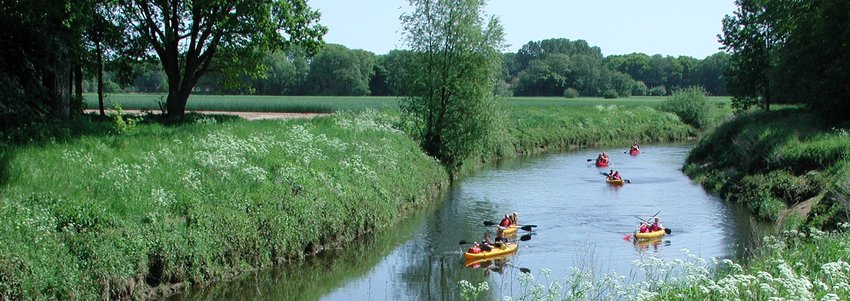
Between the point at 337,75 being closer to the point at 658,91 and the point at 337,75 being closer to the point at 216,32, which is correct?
the point at 216,32

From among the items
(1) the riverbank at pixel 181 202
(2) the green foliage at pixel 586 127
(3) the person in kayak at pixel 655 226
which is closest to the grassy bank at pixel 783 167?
(3) the person in kayak at pixel 655 226

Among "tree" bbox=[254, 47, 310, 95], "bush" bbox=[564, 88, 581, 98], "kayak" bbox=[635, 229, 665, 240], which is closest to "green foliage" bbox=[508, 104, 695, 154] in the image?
"kayak" bbox=[635, 229, 665, 240]

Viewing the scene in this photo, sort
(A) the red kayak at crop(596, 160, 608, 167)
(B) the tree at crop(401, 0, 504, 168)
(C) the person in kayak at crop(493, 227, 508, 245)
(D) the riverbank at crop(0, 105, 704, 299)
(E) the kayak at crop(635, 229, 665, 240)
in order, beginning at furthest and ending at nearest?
1. (A) the red kayak at crop(596, 160, 608, 167)
2. (B) the tree at crop(401, 0, 504, 168)
3. (E) the kayak at crop(635, 229, 665, 240)
4. (C) the person in kayak at crop(493, 227, 508, 245)
5. (D) the riverbank at crop(0, 105, 704, 299)

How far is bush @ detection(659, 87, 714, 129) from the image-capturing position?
75250 mm

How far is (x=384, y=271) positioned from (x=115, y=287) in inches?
274

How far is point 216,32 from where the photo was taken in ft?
100.0

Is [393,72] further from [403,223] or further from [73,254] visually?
[73,254]

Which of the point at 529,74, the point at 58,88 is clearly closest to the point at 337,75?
the point at 529,74

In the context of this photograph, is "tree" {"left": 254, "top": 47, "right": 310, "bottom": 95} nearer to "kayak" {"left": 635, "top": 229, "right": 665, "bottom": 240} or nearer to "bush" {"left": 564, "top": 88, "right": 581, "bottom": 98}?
"bush" {"left": 564, "top": 88, "right": 581, "bottom": 98}

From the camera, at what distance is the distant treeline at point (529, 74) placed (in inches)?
3826

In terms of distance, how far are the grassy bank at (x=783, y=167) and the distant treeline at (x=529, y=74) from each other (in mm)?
11140

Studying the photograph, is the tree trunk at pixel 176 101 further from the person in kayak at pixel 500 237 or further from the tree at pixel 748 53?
the tree at pixel 748 53

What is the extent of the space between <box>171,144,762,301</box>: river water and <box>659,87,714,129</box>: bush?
38274mm

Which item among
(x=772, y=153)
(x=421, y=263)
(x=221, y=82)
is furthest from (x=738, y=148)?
(x=221, y=82)
